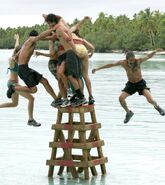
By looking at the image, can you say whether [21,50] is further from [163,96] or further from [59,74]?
[163,96]

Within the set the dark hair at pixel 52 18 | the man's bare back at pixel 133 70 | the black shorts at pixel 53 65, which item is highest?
the dark hair at pixel 52 18

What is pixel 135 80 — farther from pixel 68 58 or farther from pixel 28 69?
pixel 28 69

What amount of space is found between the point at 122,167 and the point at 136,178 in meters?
1.75

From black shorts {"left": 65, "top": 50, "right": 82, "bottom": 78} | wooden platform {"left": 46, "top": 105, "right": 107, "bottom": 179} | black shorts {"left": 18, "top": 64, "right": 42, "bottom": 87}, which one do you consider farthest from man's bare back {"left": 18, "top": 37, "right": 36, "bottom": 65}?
wooden platform {"left": 46, "top": 105, "right": 107, "bottom": 179}

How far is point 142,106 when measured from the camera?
49562 millimetres

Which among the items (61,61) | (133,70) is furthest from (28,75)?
(133,70)

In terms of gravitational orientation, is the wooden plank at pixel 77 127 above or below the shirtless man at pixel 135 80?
below

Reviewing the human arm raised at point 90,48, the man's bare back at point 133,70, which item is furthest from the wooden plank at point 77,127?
the human arm raised at point 90,48

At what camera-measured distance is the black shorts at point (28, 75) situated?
21656 millimetres

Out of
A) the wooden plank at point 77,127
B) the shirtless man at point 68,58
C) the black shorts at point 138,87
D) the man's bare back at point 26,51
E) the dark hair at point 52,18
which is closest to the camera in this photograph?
the dark hair at point 52,18

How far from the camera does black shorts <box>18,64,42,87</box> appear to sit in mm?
21656

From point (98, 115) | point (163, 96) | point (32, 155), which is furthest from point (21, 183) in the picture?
point (163, 96)

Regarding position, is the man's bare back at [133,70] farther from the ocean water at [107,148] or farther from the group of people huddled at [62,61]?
the ocean water at [107,148]

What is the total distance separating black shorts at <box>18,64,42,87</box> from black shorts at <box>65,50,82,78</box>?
36.5 inches
